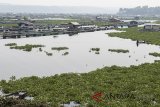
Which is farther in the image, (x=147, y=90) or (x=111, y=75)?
(x=111, y=75)

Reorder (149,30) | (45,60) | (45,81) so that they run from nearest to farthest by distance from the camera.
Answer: (45,81)
(45,60)
(149,30)

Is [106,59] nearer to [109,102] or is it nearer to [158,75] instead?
[158,75]

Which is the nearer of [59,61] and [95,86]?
[95,86]

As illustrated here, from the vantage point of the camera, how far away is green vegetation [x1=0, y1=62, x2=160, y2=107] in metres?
30.0

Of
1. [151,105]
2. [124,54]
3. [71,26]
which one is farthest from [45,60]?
[71,26]

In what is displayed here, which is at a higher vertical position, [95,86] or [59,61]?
[95,86]

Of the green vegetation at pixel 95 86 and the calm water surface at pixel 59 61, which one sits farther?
the calm water surface at pixel 59 61

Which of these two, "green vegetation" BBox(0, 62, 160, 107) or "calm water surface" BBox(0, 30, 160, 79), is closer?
"green vegetation" BBox(0, 62, 160, 107)

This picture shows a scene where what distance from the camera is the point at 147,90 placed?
33312 millimetres

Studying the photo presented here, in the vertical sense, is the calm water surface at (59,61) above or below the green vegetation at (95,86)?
below

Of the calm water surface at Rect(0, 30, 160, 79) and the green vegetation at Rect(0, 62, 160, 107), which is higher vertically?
the green vegetation at Rect(0, 62, 160, 107)

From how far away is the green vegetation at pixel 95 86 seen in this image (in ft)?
98.4

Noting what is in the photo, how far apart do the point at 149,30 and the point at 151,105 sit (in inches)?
3424

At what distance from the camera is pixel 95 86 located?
3450 cm
